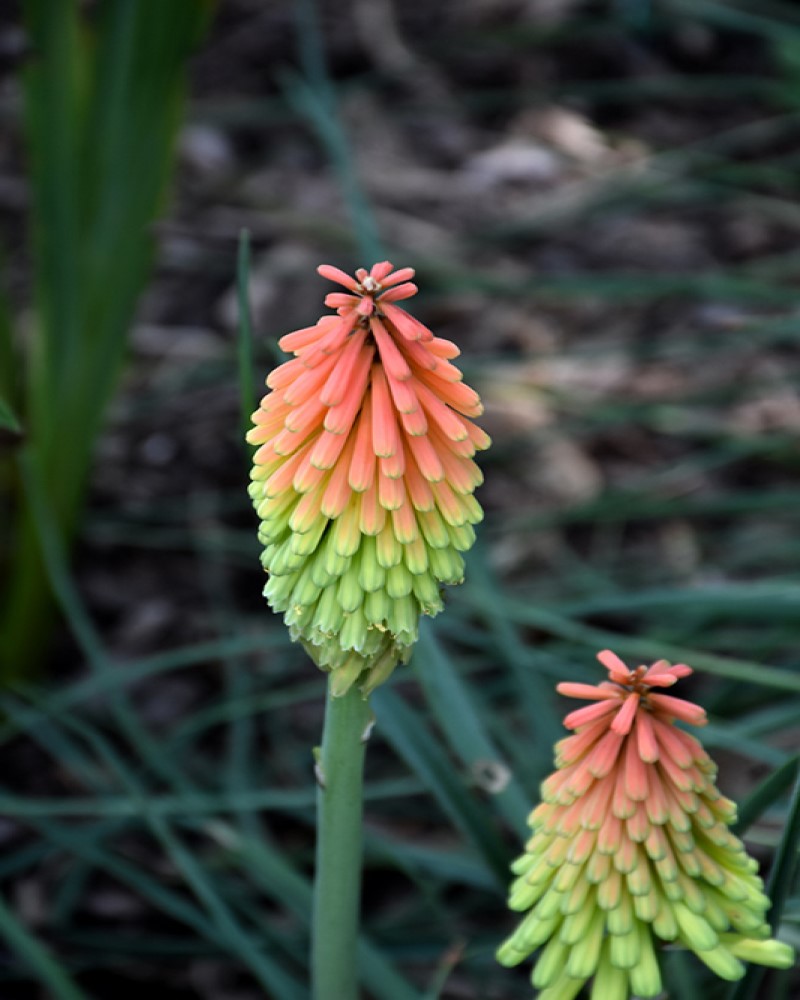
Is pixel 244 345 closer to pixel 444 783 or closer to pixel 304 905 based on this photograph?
pixel 444 783

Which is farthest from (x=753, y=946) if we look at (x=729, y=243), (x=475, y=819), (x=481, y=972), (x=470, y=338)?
(x=729, y=243)

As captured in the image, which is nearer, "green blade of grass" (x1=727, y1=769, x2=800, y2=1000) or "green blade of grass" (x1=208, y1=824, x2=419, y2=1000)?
"green blade of grass" (x1=727, y1=769, x2=800, y2=1000)

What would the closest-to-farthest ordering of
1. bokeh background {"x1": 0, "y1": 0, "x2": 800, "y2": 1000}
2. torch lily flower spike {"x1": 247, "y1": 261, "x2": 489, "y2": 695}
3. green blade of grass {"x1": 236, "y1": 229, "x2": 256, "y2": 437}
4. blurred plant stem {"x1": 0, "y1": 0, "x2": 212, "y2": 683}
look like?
torch lily flower spike {"x1": 247, "y1": 261, "x2": 489, "y2": 695}
green blade of grass {"x1": 236, "y1": 229, "x2": 256, "y2": 437}
bokeh background {"x1": 0, "y1": 0, "x2": 800, "y2": 1000}
blurred plant stem {"x1": 0, "y1": 0, "x2": 212, "y2": 683}

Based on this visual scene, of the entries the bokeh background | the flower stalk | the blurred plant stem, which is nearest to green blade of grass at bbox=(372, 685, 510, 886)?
the bokeh background

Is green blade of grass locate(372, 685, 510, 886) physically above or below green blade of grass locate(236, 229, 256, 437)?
below

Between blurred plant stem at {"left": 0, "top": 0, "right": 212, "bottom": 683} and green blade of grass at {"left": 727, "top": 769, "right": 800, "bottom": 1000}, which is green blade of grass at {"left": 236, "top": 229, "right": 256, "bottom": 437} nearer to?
green blade of grass at {"left": 727, "top": 769, "right": 800, "bottom": 1000}

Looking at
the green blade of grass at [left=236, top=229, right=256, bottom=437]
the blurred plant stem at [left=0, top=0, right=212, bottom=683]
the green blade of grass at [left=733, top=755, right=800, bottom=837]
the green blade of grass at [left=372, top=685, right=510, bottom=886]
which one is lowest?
the green blade of grass at [left=733, top=755, right=800, bottom=837]

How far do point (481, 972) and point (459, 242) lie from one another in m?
2.13

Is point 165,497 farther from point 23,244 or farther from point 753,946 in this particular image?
point 753,946

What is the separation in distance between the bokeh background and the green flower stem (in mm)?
220

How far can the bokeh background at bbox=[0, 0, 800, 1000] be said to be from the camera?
177 centimetres

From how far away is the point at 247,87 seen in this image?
4.12 metres

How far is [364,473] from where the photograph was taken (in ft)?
3.07

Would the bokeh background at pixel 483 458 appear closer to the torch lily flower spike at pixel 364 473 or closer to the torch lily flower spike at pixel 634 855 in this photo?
the torch lily flower spike at pixel 634 855
